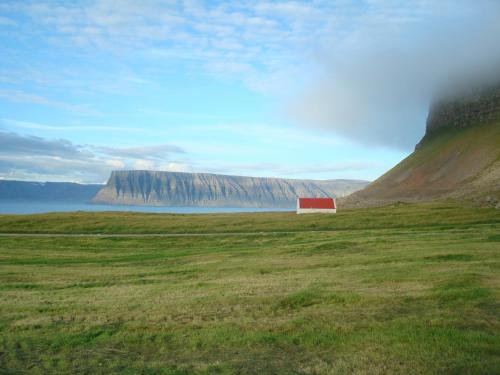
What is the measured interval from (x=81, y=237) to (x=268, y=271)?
40.3 m

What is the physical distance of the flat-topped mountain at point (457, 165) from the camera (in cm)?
13925

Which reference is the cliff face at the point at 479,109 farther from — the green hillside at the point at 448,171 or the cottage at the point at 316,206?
the cottage at the point at 316,206

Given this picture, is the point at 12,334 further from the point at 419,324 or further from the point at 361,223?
the point at 361,223

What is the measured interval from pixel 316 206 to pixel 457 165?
76.7 meters

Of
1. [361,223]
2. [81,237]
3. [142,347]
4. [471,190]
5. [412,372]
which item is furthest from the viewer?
[471,190]

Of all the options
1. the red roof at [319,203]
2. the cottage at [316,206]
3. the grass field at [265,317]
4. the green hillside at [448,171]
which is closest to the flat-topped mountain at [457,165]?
the green hillside at [448,171]

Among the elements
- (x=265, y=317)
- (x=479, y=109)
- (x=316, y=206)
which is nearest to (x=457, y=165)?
(x=479, y=109)

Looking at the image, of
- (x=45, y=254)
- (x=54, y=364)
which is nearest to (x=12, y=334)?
(x=54, y=364)

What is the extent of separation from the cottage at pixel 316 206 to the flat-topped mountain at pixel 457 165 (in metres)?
34.5

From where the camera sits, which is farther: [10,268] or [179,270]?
[10,268]

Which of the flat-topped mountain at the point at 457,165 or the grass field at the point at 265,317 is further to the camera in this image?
the flat-topped mountain at the point at 457,165

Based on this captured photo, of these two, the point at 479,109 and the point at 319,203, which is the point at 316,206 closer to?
the point at 319,203

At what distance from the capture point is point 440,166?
169 meters

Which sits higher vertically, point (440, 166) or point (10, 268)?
point (440, 166)
